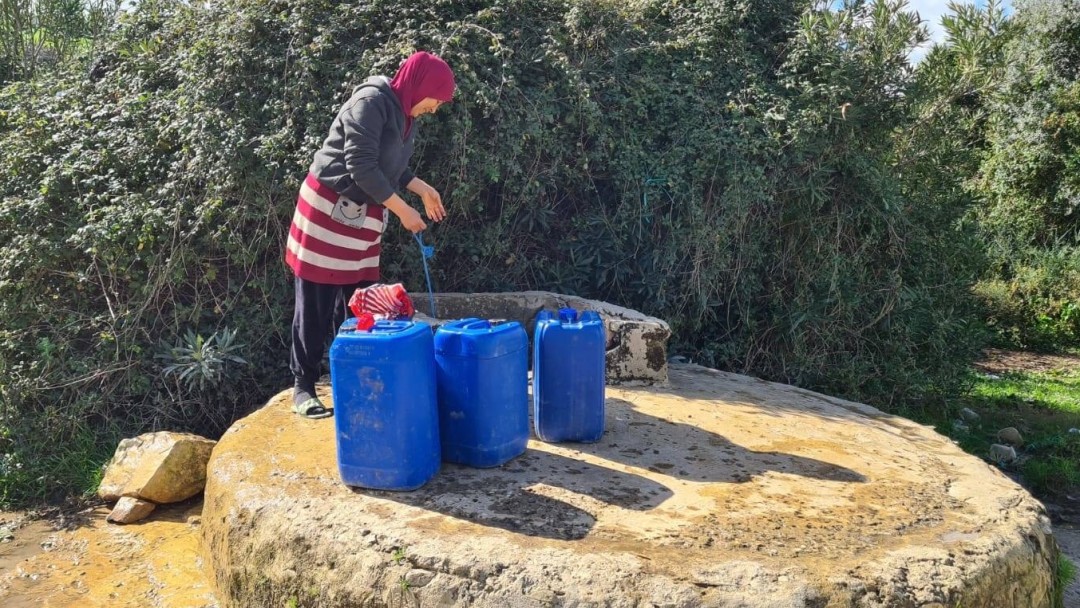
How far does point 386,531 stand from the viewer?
7.97 feet

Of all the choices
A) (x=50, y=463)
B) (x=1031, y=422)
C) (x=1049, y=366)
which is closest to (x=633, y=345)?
(x=50, y=463)

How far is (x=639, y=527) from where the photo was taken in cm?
252

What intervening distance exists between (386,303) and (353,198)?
755 mm

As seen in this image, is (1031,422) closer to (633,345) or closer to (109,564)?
(633,345)

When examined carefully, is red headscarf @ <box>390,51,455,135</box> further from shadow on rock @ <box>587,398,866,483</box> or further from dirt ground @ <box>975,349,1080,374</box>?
dirt ground @ <box>975,349,1080,374</box>

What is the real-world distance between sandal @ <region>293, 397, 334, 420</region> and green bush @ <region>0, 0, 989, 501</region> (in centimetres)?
104

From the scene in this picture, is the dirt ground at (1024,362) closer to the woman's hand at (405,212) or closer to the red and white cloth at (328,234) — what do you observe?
the woman's hand at (405,212)

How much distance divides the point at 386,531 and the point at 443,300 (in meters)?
2.18

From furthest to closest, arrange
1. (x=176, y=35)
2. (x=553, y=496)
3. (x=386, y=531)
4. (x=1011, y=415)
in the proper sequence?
(x=1011, y=415)
(x=176, y=35)
(x=553, y=496)
(x=386, y=531)

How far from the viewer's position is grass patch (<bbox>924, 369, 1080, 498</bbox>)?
17.2 ft

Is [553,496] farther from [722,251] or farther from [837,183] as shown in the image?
[837,183]

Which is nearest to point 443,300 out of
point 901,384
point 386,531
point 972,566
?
point 386,531

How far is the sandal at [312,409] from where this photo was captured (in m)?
3.52

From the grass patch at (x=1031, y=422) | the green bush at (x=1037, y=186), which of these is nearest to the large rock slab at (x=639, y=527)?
the grass patch at (x=1031, y=422)
